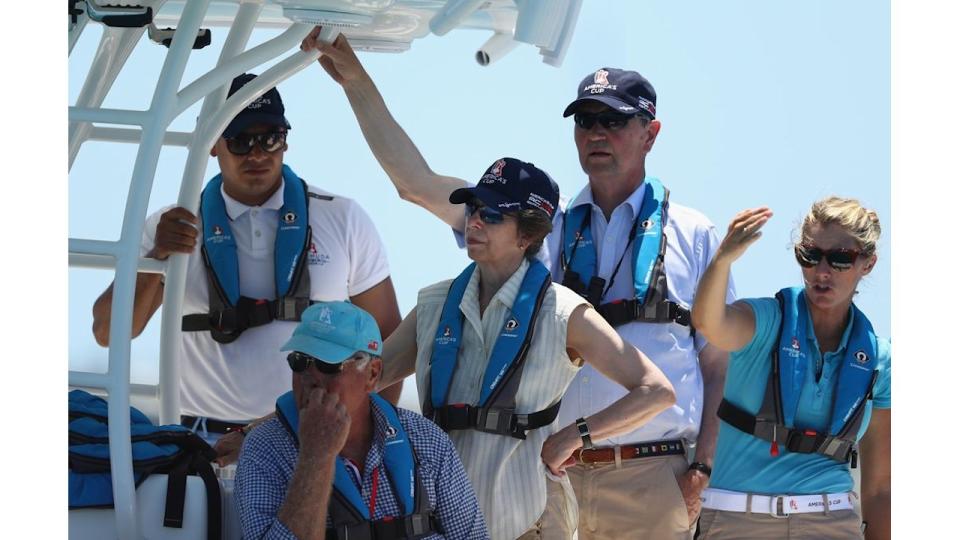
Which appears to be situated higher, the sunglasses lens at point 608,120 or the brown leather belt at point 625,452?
the sunglasses lens at point 608,120

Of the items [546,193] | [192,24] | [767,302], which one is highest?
[192,24]

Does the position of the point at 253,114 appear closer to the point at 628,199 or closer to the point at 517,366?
the point at 628,199

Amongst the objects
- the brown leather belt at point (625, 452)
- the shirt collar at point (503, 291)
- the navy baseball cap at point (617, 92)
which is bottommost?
the brown leather belt at point (625, 452)

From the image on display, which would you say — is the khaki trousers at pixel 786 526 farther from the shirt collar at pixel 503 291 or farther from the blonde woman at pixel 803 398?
the shirt collar at pixel 503 291

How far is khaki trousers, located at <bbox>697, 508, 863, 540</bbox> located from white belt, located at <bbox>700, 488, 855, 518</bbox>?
0.05 ft

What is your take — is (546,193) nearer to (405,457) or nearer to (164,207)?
(405,457)

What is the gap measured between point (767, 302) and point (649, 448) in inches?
29.8

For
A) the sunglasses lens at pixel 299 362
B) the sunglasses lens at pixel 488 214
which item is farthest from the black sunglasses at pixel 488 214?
the sunglasses lens at pixel 299 362

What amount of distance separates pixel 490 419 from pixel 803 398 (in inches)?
42.6

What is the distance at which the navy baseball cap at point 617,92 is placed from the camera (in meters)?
5.65

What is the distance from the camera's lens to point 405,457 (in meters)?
4.41

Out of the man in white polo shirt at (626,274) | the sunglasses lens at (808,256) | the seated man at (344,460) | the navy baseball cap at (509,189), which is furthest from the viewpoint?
the man in white polo shirt at (626,274)

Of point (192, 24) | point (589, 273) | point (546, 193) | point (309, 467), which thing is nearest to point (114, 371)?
point (309, 467)

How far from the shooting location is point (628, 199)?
573cm
